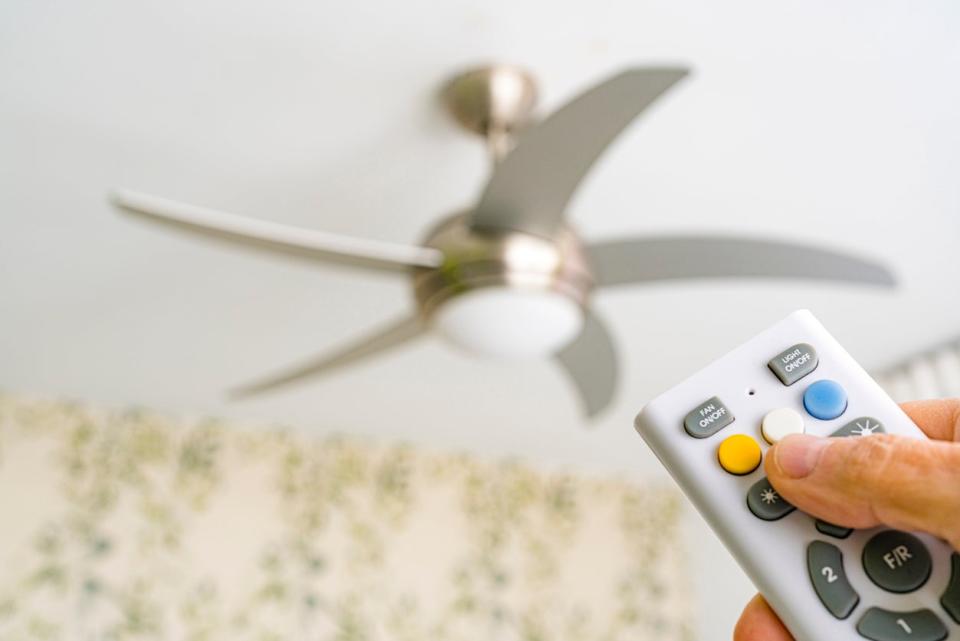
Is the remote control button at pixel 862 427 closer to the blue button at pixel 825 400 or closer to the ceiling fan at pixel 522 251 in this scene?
the blue button at pixel 825 400

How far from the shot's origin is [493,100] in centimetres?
129

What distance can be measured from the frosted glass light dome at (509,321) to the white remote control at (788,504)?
0.63 meters

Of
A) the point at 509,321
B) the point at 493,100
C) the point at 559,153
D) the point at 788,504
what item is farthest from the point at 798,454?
the point at 493,100

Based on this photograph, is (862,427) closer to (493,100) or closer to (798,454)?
(798,454)

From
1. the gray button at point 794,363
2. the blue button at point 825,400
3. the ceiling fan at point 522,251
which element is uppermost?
the ceiling fan at point 522,251

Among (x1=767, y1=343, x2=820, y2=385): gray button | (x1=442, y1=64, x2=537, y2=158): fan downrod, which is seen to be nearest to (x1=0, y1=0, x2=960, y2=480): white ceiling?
(x1=442, y1=64, x2=537, y2=158): fan downrod

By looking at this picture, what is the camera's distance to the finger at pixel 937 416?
47 cm

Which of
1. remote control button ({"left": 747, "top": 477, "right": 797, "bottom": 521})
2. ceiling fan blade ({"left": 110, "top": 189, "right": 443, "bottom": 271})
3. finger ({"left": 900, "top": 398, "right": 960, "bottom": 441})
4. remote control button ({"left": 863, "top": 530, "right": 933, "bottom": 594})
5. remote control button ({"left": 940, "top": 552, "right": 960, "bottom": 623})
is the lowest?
remote control button ({"left": 940, "top": 552, "right": 960, "bottom": 623})

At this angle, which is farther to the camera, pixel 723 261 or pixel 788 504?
pixel 723 261

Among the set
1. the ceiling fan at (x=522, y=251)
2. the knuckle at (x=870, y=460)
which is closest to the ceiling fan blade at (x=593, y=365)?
the ceiling fan at (x=522, y=251)

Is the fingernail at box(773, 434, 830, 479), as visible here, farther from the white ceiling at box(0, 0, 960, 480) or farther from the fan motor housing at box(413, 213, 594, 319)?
the white ceiling at box(0, 0, 960, 480)

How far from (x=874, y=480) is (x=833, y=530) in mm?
58

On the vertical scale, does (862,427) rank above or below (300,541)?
below

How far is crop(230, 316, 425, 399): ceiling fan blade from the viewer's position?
1.29 meters
